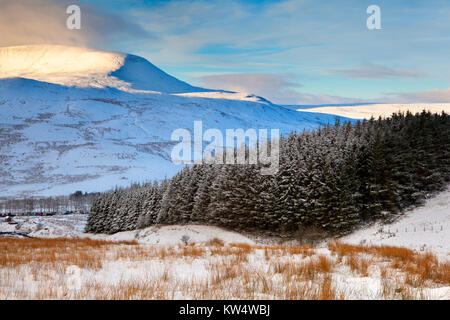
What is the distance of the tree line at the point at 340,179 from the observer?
4097 centimetres

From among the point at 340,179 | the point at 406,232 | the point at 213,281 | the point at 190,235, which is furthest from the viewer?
the point at 190,235

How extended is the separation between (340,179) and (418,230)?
A: 11303mm

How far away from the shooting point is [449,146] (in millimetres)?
44375

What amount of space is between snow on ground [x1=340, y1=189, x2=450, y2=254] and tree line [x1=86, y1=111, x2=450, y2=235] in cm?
183

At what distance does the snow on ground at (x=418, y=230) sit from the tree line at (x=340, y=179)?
72.0 inches

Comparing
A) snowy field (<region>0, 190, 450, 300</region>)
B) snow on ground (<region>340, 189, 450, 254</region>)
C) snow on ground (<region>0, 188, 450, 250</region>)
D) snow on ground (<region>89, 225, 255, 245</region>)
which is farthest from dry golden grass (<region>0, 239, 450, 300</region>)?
snow on ground (<region>89, 225, 255, 245</region>)

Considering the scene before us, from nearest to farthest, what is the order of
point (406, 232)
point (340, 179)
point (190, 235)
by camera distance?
point (406, 232) → point (340, 179) → point (190, 235)

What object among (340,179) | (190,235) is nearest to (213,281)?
(340,179)

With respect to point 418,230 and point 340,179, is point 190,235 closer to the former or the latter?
point 340,179

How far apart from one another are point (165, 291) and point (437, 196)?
43812 mm

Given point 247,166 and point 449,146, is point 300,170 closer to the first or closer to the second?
point 247,166

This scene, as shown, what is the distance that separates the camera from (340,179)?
41188 mm

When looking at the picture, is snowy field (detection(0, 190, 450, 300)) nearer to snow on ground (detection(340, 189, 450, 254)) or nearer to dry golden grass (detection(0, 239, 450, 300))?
dry golden grass (detection(0, 239, 450, 300))
